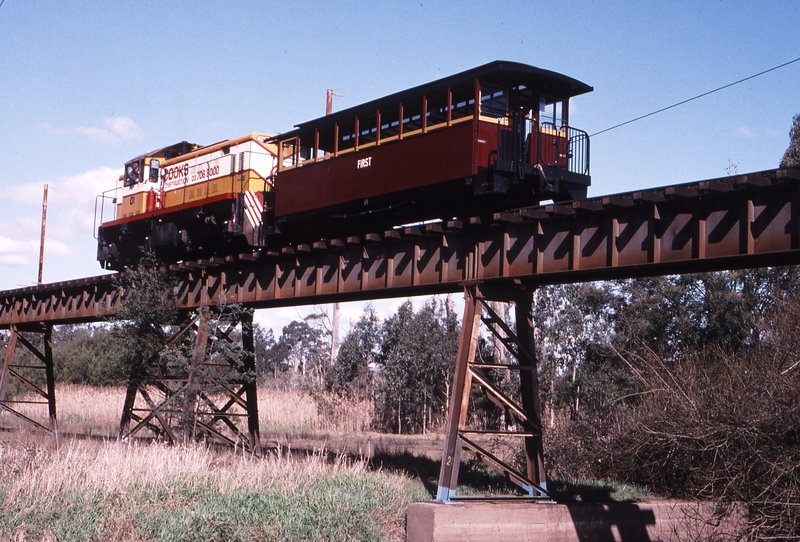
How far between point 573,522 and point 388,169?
8672 mm

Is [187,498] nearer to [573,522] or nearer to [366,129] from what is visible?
[573,522]

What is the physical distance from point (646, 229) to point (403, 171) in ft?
21.1

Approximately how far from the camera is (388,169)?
1911 cm

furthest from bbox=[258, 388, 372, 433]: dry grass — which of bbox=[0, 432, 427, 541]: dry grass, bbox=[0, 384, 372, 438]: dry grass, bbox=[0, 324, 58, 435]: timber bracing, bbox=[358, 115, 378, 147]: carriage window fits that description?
bbox=[0, 432, 427, 541]: dry grass

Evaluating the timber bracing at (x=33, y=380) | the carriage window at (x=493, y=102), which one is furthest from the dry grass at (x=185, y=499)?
the timber bracing at (x=33, y=380)

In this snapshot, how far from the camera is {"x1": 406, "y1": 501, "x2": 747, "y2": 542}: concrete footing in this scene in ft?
47.5

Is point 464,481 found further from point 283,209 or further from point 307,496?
point 283,209

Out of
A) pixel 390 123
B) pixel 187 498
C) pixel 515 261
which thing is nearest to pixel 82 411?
pixel 390 123

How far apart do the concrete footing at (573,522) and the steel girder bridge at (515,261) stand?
0.64 metres

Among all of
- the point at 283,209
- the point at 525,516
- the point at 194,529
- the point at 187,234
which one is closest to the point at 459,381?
the point at 525,516

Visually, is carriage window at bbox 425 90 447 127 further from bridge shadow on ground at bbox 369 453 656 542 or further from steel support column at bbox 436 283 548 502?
bridge shadow on ground at bbox 369 453 656 542

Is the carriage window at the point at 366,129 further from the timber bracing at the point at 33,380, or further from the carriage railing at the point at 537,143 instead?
the timber bracing at the point at 33,380

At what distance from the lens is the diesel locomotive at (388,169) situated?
1744 cm

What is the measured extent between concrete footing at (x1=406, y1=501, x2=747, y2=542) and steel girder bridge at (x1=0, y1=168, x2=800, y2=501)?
2.10ft
